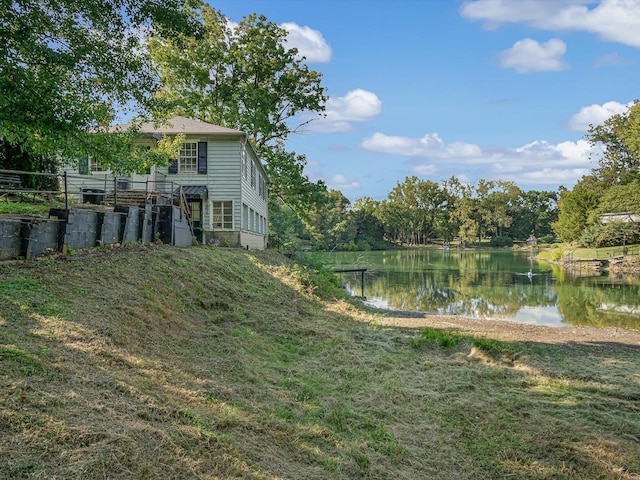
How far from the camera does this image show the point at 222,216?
2014cm

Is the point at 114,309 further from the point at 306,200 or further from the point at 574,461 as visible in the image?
the point at 306,200

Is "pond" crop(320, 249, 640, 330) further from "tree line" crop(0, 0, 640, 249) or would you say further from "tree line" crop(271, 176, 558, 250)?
"tree line" crop(271, 176, 558, 250)

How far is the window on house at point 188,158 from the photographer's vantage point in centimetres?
1989

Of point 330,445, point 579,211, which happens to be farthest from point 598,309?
point 579,211

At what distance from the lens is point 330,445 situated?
4.47 m

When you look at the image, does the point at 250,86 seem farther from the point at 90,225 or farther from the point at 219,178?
the point at 90,225

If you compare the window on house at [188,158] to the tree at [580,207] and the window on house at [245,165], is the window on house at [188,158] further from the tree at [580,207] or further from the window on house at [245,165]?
the tree at [580,207]

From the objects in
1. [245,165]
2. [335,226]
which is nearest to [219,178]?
[245,165]

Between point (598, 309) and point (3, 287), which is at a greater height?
point (3, 287)

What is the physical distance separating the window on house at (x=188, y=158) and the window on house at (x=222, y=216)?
1.83m

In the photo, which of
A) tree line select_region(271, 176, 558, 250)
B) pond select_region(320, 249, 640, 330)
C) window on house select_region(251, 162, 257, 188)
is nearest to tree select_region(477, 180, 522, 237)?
tree line select_region(271, 176, 558, 250)

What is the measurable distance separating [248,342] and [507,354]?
4811 millimetres

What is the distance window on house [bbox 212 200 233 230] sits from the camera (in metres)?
20.1

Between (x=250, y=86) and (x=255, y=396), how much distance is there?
2555cm
